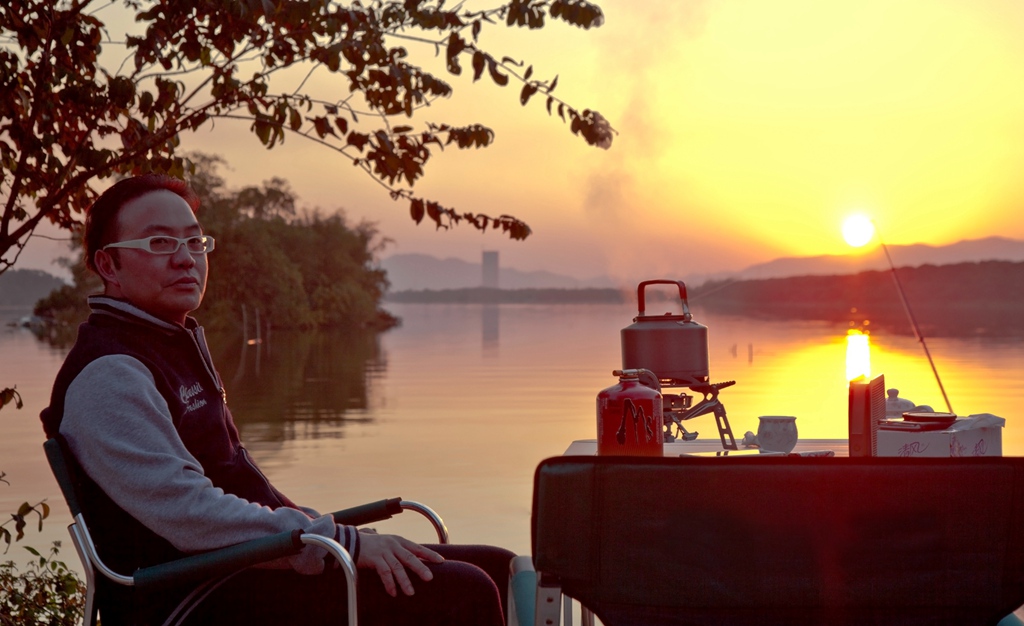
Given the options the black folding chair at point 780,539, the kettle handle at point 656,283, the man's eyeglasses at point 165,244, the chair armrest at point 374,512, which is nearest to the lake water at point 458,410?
the kettle handle at point 656,283

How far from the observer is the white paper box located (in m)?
2.34

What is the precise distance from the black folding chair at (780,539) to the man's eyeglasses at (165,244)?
3.08 ft

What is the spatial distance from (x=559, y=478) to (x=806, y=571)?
35 cm

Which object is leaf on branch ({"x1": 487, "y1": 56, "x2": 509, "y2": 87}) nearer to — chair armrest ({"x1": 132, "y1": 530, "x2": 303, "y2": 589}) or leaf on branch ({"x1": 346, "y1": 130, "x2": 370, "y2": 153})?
leaf on branch ({"x1": 346, "y1": 130, "x2": 370, "y2": 153})

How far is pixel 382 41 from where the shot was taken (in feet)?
10.3

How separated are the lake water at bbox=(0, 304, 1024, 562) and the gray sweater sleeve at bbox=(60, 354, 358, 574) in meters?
2.86

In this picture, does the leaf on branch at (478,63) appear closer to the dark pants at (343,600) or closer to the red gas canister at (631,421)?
the red gas canister at (631,421)

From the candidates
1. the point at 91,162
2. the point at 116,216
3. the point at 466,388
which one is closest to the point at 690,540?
the point at 116,216

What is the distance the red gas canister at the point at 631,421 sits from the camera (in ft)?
7.66

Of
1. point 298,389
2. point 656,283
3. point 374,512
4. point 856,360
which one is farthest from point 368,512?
point 856,360

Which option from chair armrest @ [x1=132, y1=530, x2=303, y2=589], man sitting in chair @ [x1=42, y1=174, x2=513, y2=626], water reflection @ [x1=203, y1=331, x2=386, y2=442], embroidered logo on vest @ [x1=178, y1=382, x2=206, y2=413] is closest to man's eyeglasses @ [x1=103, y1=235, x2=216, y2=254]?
man sitting in chair @ [x1=42, y1=174, x2=513, y2=626]

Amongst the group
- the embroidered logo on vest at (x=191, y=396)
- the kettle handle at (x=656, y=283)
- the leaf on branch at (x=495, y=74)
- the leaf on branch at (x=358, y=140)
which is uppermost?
the leaf on branch at (x=495, y=74)

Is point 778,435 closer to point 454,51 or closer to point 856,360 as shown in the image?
point 454,51

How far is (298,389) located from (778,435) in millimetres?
18690
